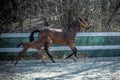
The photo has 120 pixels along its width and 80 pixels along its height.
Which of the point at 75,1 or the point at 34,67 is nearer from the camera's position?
the point at 34,67

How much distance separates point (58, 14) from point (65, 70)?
609 cm

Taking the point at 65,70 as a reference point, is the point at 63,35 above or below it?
above

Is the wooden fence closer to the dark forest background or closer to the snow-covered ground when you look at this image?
the snow-covered ground

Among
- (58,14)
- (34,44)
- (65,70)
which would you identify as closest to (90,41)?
(58,14)

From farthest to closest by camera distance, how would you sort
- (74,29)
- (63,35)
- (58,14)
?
(58,14), (74,29), (63,35)

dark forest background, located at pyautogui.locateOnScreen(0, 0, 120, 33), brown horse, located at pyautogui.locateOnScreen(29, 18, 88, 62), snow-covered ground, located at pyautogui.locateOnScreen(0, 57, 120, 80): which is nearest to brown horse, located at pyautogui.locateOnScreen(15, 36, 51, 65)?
brown horse, located at pyautogui.locateOnScreen(29, 18, 88, 62)

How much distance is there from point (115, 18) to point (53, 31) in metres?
5.74

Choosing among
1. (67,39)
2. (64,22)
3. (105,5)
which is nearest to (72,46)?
(67,39)

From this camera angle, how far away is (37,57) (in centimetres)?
1317

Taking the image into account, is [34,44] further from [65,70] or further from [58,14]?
[58,14]

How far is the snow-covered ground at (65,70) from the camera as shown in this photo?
8961 millimetres

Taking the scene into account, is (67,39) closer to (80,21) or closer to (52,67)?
(80,21)

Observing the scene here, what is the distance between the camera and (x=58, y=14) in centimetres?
1568

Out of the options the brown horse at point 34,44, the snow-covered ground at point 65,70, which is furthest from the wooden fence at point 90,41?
the brown horse at point 34,44
